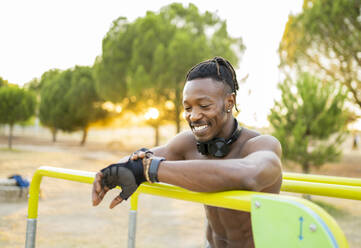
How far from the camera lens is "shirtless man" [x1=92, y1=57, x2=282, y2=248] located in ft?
3.88

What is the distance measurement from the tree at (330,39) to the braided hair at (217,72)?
1275cm

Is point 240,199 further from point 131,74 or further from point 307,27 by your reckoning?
point 131,74

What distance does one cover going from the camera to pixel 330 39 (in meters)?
13.3

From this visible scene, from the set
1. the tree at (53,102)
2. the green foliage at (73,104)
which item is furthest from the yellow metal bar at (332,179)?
the tree at (53,102)

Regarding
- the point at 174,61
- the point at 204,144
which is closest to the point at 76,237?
the point at 204,144

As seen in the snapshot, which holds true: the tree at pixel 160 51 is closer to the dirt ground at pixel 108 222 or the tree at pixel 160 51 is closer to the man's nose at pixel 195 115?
the dirt ground at pixel 108 222

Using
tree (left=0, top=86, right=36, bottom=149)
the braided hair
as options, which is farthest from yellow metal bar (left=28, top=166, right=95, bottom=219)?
tree (left=0, top=86, right=36, bottom=149)

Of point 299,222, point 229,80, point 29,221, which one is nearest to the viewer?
point 299,222

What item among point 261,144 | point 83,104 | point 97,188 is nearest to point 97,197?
point 97,188

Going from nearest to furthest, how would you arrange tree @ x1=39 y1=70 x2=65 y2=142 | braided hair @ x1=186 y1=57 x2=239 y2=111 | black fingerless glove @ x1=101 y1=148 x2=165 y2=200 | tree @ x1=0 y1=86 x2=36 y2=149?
1. black fingerless glove @ x1=101 y1=148 x2=165 y2=200
2. braided hair @ x1=186 y1=57 x2=239 y2=111
3. tree @ x1=0 y1=86 x2=36 y2=149
4. tree @ x1=39 y1=70 x2=65 y2=142

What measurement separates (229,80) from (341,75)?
43.9ft

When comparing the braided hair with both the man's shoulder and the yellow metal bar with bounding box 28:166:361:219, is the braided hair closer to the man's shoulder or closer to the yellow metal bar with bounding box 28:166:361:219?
the man's shoulder

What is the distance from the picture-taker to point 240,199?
3.40ft

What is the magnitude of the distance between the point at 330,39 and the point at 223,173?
13838 millimetres
